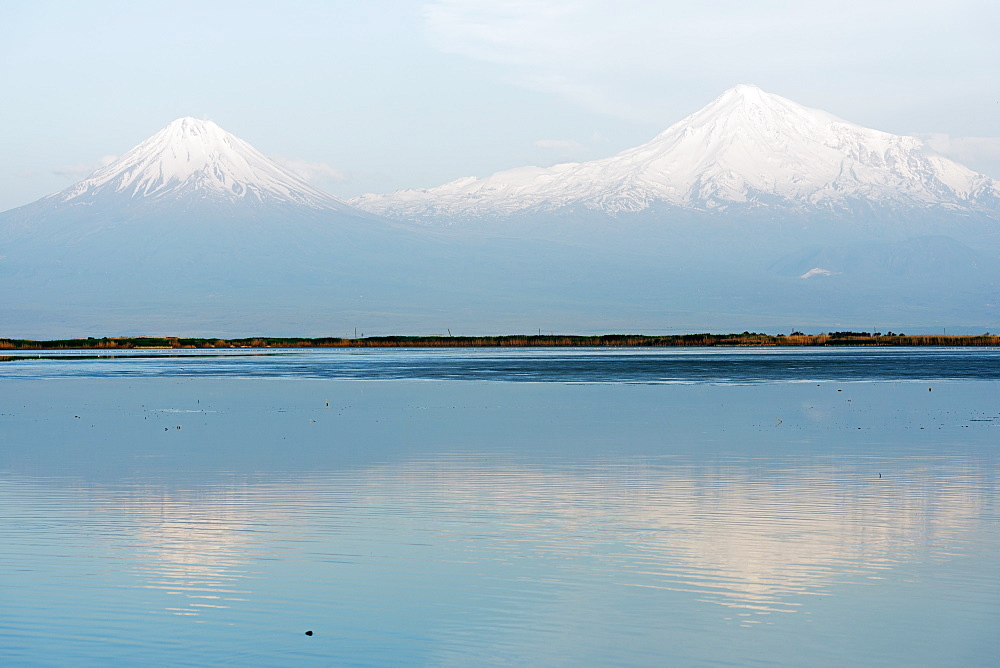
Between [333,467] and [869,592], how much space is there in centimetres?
1675

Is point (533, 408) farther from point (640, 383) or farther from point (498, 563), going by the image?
point (498, 563)

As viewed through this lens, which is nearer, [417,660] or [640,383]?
[417,660]

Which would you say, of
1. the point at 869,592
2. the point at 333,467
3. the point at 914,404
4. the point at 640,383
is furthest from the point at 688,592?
the point at 640,383

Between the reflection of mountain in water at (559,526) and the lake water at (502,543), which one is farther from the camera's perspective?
the reflection of mountain in water at (559,526)

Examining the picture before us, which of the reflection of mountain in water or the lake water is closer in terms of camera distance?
the lake water

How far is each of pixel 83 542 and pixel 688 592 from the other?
33.1 feet

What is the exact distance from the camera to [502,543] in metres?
19.3

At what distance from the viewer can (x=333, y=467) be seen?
98.1ft

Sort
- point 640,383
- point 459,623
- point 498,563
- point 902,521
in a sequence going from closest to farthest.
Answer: point 459,623
point 498,563
point 902,521
point 640,383

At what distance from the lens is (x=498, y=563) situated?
17734 millimetres

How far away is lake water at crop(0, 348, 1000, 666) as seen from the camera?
13750 mm

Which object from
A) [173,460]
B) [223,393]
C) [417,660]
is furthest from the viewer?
[223,393]

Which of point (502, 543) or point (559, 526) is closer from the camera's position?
point (502, 543)

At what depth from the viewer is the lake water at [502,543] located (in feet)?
45.1
